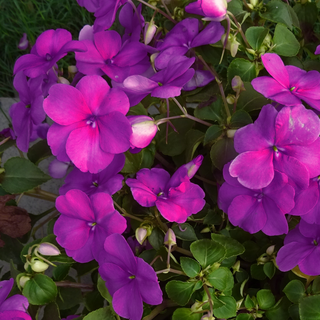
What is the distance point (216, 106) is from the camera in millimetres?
624

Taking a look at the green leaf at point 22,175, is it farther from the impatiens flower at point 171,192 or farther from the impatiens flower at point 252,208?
the impatiens flower at point 252,208

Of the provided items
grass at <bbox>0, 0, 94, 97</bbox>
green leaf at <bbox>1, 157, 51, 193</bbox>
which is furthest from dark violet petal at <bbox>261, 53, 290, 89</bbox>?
grass at <bbox>0, 0, 94, 97</bbox>

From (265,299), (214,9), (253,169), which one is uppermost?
(214,9)

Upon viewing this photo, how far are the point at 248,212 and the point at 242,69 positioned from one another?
0.24 m

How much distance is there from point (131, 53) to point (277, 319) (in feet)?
1.81

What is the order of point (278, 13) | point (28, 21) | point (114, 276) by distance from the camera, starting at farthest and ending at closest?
1. point (28, 21)
2. point (278, 13)
3. point (114, 276)

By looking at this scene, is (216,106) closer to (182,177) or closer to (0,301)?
(182,177)

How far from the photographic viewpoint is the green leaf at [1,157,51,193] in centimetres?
74

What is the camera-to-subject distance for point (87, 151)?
1.79 ft

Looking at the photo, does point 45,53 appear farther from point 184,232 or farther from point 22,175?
point 184,232

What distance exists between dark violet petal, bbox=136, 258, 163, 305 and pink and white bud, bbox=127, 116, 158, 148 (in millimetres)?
169

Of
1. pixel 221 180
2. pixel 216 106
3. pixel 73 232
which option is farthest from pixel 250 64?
pixel 73 232

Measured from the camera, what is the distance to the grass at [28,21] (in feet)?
4.80

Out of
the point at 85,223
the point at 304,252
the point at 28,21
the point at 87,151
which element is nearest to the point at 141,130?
the point at 87,151
